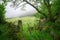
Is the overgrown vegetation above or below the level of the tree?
below

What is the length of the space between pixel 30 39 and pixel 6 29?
106 centimetres

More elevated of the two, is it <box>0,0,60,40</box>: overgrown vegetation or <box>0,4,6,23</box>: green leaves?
<box>0,4,6,23</box>: green leaves

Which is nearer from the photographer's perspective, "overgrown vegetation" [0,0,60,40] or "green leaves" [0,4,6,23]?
"overgrown vegetation" [0,0,60,40]

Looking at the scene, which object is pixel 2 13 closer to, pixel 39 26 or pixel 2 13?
pixel 2 13

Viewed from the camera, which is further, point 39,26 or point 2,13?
point 39,26

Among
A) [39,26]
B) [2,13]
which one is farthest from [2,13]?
[39,26]

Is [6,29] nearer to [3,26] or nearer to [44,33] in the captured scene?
[3,26]

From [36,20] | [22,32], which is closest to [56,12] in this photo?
[36,20]

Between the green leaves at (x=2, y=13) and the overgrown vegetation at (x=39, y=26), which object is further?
the green leaves at (x=2, y=13)

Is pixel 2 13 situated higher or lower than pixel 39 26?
higher

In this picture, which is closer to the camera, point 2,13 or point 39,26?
point 2,13

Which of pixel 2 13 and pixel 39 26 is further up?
pixel 2 13

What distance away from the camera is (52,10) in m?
11.4

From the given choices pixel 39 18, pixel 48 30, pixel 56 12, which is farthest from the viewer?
pixel 39 18
